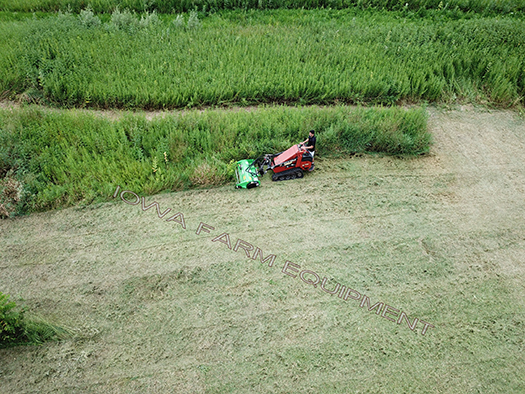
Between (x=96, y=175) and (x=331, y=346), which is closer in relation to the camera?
(x=331, y=346)

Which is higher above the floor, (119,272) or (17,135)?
(17,135)

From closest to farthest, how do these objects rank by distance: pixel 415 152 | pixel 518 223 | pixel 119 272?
pixel 119 272 → pixel 518 223 → pixel 415 152

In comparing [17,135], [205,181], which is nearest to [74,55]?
[17,135]

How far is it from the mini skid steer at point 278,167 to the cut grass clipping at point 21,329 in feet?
15.5

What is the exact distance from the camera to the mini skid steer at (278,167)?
8609mm

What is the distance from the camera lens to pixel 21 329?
20.2 feet

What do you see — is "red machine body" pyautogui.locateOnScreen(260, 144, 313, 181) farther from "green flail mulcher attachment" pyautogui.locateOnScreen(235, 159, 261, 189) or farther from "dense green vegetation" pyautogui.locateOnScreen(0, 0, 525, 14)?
"dense green vegetation" pyautogui.locateOnScreen(0, 0, 525, 14)

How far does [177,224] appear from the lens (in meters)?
8.04

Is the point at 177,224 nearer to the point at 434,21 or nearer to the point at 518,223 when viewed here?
the point at 518,223

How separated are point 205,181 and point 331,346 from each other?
15.3ft

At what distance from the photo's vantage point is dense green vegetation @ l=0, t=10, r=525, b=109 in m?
11.1

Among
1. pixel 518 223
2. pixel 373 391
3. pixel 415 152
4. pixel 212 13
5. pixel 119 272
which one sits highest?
pixel 212 13

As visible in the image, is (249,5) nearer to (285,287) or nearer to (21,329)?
(285,287)

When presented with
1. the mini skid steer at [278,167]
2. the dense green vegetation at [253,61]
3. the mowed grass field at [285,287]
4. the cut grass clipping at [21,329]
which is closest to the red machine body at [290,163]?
the mini skid steer at [278,167]
